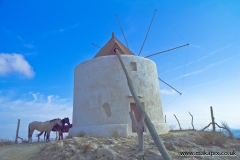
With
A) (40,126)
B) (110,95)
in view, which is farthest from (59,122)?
(110,95)

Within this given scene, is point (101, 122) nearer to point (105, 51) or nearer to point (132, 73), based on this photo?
point (132, 73)

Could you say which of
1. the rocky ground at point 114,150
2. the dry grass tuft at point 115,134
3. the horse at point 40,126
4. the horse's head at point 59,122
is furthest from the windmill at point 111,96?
the horse at point 40,126

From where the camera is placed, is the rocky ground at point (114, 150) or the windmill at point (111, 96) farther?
the windmill at point (111, 96)

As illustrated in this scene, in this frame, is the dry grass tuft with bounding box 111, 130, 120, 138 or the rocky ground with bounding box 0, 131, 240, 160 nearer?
Answer: the rocky ground with bounding box 0, 131, 240, 160

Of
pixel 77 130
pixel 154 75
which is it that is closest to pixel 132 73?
pixel 154 75

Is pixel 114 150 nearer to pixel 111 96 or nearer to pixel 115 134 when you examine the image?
pixel 115 134

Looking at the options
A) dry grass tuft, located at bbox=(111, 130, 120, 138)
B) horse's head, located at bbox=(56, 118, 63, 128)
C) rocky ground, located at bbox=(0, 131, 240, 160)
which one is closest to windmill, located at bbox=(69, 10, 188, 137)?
dry grass tuft, located at bbox=(111, 130, 120, 138)

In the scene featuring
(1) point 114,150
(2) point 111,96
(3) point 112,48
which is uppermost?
(3) point 112,48

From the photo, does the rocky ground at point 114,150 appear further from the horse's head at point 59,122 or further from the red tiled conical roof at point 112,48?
the red tiled conical roof at point 112,48

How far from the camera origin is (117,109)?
1059cm

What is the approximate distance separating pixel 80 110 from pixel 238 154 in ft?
26.3

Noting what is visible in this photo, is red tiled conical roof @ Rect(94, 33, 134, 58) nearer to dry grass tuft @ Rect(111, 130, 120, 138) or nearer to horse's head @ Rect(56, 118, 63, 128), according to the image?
dry grass tuft @ Rect(111, 130, 120, 138)

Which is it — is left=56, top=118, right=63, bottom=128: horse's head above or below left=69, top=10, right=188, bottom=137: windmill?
below

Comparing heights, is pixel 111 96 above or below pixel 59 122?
above
